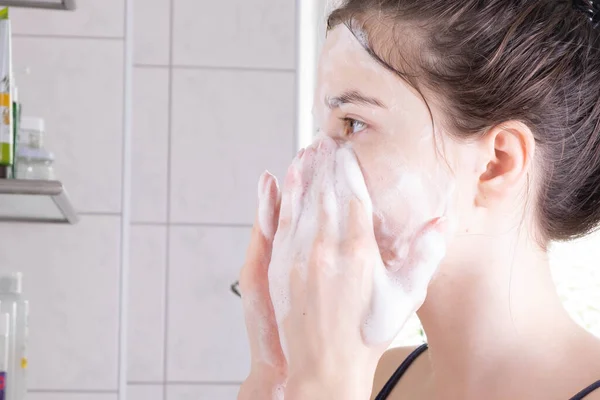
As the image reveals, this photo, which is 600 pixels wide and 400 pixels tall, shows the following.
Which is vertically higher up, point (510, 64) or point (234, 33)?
point (234, 33)

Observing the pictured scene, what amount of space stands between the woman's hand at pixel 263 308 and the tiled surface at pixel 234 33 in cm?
86

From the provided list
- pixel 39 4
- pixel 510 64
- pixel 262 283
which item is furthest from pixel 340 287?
pixel 39 4

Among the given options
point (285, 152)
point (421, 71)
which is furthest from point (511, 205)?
point (285, 152)

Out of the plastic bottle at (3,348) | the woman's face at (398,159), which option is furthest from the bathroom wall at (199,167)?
the woman's face at (398,159)

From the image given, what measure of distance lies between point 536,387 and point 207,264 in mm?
965

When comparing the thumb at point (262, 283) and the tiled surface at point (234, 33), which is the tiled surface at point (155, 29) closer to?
the tiled surface at point (234, 33)

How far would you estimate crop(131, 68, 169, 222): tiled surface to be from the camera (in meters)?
1.59

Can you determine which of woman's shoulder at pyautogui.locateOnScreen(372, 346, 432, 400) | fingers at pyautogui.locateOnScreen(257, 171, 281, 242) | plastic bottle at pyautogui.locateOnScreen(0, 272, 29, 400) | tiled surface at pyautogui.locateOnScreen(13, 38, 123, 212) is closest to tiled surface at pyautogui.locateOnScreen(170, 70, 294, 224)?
tiled surface at pyautogui.locateOnScreen(13, 38, 123, 212)

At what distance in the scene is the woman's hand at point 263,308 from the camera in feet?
2.60

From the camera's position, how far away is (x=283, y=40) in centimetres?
162

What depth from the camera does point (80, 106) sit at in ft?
4.99

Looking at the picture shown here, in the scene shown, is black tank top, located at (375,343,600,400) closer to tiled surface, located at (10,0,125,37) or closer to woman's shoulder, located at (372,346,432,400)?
woman's shoulder, located at (372,346,432,400)

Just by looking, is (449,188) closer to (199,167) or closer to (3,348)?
(3,348)

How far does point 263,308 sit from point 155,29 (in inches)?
37.9
